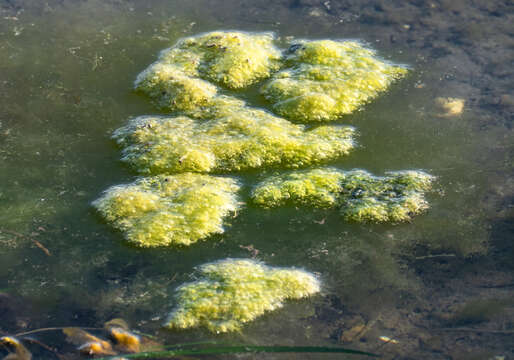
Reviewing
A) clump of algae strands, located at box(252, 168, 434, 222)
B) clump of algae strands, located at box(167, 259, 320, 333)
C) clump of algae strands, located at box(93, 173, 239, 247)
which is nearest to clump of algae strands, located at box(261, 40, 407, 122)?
clump of algae strands, located at box(252, 168, 434, 222)

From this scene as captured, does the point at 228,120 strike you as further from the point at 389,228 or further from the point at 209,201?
the point at 389,228

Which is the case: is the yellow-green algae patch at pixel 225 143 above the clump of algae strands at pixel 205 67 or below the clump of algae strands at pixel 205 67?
below

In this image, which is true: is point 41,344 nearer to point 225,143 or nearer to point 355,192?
point 225,143

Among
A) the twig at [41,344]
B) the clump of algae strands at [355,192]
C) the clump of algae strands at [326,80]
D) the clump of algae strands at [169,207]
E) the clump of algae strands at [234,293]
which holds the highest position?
the clump of algae strands at [326,80]

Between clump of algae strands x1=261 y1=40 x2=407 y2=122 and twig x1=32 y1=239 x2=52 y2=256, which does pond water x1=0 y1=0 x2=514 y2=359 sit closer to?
twig x1=32 y1=239 x2=52 y2=256

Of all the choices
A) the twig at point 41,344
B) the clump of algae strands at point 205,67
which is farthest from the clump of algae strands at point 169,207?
the clump of algae strands at point 205,67

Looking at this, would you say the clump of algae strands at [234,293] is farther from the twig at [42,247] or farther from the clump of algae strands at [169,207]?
the twig at [42,247]

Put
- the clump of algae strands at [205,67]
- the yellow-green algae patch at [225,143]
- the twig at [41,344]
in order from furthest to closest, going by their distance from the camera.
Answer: the clump of algae strands at [205,67], the yellow-green algae patch at [225,143], the twig at [41,344]
